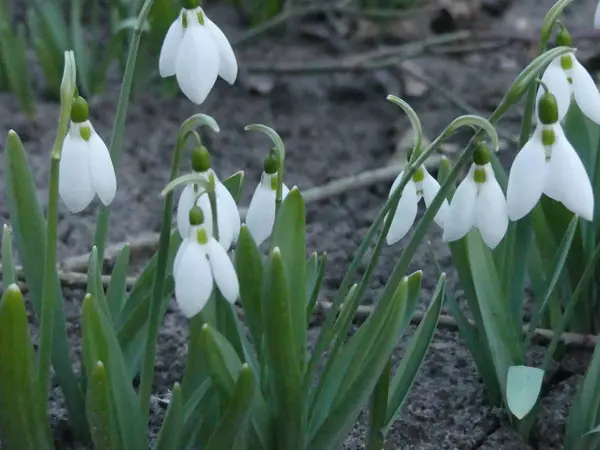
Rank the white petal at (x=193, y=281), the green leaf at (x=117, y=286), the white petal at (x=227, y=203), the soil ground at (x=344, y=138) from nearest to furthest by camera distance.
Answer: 1. the white petal at (x=193, y=281)
2. the white petal at (x=227, y=203)
3. the green leaf at (x=117, y=286)
4. the soil ground at (x=344, y=138)

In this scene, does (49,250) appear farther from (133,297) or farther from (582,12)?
(582,12)

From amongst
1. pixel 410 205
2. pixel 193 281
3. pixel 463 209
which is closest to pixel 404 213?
pixel 410 205

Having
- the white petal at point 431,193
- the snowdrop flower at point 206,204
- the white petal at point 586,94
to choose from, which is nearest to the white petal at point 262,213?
the snowdrop flower at point 206,204

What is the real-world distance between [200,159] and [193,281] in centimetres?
16

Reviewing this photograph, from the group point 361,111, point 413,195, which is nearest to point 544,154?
point 413,195

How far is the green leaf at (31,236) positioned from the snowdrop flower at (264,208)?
0.31 metres

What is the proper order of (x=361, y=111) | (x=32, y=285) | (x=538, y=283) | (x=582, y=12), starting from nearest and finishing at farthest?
(x=32, y=285), (x=538, y=283), (x=361, y=111), (x=582, y=12)

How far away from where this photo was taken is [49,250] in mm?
1155

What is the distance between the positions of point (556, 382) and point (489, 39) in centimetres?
160

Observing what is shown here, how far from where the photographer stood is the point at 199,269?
983 millimetres

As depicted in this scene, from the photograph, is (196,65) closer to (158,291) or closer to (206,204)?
(206,204)

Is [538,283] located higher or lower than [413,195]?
higher

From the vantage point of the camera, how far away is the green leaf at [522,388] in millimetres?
1241

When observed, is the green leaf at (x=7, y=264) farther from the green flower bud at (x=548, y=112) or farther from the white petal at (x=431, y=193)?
the green flower bud at (x=548, y=112)
